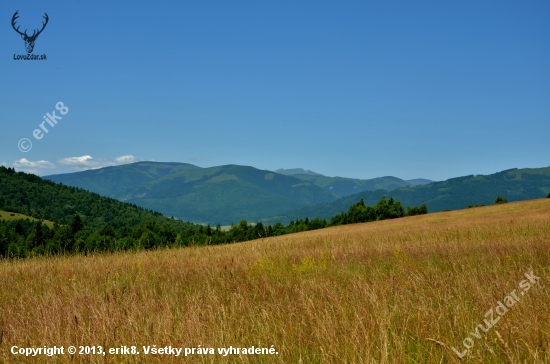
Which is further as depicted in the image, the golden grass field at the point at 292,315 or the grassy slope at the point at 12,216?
the grassy slope at the point at 12,216

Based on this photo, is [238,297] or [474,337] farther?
[238,297]

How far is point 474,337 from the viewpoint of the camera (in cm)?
391

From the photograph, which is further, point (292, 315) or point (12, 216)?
point (12, 216)

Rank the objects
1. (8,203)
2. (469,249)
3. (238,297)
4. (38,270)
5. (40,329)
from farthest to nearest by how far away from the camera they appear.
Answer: (8,203) < (469,249) < (38,270) < (238,297) < (40,329)

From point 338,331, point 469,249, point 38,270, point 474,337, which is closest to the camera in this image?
point 474,337

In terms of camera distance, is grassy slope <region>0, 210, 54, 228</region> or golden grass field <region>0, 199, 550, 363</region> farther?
grassy slope <region>0, 210, 54, 228</region>

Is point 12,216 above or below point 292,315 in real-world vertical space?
above

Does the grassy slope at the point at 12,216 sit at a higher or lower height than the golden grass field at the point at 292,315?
higher

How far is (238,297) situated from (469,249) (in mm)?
7375

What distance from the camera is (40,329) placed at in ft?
15.5

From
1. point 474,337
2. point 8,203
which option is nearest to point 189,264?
point 474,337

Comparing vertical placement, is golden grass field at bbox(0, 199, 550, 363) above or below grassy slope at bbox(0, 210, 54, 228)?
below

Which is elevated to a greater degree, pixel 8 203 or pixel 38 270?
pixel 8 203

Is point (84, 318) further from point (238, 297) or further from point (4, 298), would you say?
point (4, 298)
